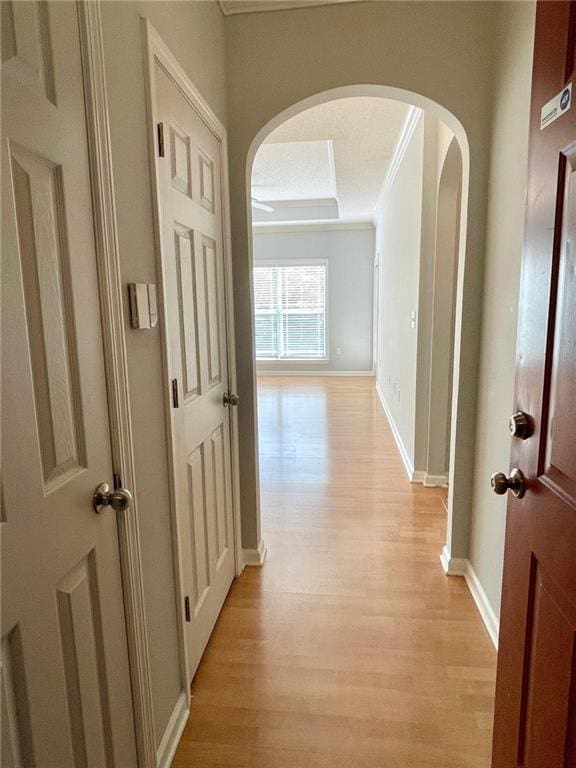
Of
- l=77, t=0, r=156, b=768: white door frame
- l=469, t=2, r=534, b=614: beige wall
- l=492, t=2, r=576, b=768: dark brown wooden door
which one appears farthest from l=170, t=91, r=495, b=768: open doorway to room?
l=492, t=2, r=576, b=768: dark brown wooden door

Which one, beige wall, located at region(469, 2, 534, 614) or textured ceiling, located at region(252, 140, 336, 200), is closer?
beige wall, located at region(469, 2, 534, 614)

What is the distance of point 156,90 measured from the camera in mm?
1284

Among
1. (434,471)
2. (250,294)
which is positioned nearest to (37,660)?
(250,294)

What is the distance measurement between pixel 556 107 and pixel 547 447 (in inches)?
26.9

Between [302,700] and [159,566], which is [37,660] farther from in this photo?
[302,700]

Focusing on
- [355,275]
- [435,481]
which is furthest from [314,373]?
[435,481]

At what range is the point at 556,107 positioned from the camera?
0.89 m

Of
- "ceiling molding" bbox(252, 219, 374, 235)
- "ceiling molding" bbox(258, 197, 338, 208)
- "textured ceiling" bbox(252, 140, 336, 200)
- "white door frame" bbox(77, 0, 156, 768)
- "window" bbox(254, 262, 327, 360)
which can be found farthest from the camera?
"window" bbox(254, 262, 327, 360)

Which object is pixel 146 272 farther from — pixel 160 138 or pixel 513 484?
pixel 513 484

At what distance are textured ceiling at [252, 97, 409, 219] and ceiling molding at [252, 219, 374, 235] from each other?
1.16 metres

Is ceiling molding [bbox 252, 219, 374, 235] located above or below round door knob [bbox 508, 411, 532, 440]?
above

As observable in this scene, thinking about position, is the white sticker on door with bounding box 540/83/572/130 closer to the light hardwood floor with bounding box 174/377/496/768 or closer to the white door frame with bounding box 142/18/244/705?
the white door frame with bounding box 142/18/244/705

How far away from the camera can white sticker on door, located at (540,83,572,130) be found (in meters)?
0.84

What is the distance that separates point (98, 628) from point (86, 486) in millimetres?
332
